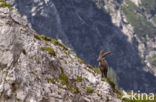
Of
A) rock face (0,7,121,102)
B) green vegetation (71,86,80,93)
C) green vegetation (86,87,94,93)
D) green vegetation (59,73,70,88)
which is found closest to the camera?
rock face (0,7,121,102)

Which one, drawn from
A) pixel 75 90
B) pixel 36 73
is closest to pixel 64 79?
pixel 75 90

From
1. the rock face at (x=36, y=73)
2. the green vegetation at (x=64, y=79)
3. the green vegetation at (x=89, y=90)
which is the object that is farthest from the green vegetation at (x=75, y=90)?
the green vegetation at (x=89, y=90)

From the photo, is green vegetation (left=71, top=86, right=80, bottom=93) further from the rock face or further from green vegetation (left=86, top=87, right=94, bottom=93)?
green vegetation (left=86, top=87, right=94, bottom=93)

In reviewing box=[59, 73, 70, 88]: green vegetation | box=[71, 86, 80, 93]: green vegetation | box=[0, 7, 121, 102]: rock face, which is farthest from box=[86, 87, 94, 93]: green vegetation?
box=[59, 73, 70, 88]: green vegetation

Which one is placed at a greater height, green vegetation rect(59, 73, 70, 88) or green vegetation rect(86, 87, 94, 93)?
green vegetation rect(59, 73, 70, 88)

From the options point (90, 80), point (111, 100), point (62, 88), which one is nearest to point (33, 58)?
point (62, 88)

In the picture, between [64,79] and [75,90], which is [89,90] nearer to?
[75,90]

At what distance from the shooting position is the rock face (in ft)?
60.8

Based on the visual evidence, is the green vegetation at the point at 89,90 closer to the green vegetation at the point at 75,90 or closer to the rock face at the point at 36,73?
the rock face at the point at 36,73

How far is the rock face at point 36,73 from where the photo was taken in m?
18.5

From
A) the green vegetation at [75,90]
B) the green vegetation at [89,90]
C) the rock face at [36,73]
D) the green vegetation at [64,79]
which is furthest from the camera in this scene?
the green vegetation at [89,90]

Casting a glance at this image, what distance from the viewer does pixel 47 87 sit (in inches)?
808

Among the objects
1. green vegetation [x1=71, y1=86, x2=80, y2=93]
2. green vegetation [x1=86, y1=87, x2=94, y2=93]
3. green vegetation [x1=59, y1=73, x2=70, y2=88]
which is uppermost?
green vegetation [x1=59, y1=73, x2=70, y2=88]

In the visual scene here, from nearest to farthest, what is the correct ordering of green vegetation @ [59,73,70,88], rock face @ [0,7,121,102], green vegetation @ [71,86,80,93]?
rock face @ [0,7,121,102], green vegetation @ [71,86,80,93], green vegetation @ [59,73,70,88]
